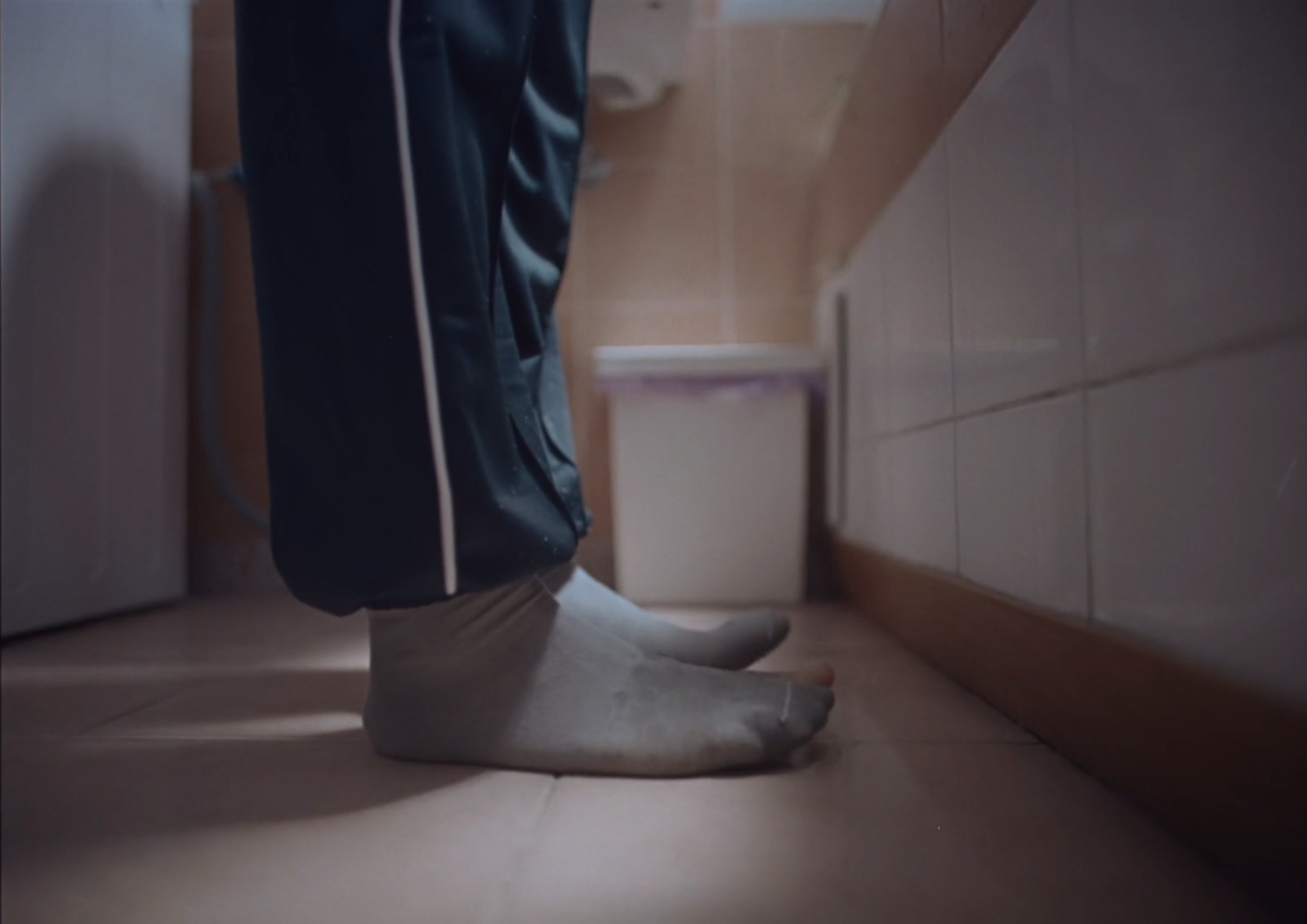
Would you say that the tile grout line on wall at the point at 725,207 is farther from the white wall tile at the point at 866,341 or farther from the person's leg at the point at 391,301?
the person's leg at the point at 391,301

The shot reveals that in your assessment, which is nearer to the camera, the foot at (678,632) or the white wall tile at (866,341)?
the foot at (678,632)

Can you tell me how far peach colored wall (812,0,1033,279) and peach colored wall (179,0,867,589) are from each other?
166 mm

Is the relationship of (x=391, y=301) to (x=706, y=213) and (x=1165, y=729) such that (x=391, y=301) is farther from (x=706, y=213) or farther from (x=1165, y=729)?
(x=706, y=213)

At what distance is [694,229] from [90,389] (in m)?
0.96

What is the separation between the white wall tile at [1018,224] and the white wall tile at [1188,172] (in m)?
0.02

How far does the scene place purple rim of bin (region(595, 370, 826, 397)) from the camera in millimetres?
1180

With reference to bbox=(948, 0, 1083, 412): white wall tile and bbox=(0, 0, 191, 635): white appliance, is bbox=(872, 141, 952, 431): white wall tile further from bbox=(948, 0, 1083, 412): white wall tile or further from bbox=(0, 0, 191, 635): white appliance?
bbox=(0, 0, 191, 635): white appliance

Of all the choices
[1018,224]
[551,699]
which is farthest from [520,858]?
[1018,224]

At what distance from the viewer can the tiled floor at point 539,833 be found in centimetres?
32

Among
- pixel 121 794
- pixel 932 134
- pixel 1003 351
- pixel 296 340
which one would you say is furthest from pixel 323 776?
pixel 932 134

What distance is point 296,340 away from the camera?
407 mm

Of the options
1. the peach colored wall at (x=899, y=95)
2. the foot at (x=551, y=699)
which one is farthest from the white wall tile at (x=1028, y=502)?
the peach colored wall at (x=899, y=95)

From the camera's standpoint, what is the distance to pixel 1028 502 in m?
0.54

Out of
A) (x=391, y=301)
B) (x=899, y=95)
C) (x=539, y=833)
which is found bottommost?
(x=539, y=833)
